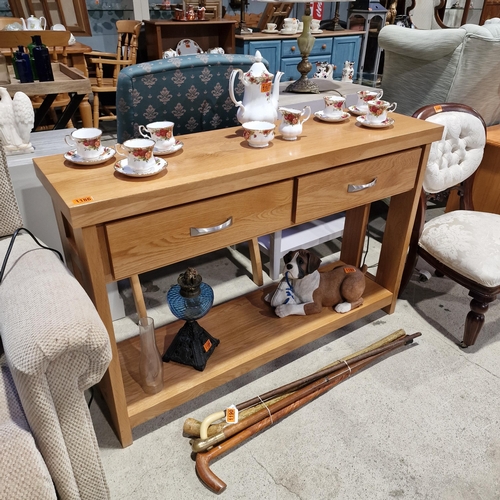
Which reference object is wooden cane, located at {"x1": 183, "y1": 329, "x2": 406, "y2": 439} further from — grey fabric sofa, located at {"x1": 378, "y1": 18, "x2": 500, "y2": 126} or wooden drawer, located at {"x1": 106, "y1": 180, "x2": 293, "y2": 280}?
grey fabric sofa, located at {"x1": 378, "y1": 18, "x2": 500, "y2": 126}

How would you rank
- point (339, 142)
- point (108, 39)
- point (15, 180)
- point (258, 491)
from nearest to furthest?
point (258, 491) < point (339, 142) < point (15, 180) < point (108, 39)

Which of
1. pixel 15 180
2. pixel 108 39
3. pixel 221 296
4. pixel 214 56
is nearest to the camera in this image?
pixel 15 180

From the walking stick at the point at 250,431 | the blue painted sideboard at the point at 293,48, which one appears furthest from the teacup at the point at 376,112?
the blue painted sideboard at the point at 293,48

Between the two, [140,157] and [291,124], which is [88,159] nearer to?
[140,157]

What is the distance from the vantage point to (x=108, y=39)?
420 centimetres

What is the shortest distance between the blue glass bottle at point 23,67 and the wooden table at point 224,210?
1385 millimetres

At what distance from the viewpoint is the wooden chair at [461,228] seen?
4.90ft

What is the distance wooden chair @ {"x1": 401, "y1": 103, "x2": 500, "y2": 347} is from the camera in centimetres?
149

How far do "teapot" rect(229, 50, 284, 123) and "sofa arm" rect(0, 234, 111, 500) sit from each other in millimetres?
696

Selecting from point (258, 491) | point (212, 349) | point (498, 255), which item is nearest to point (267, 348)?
point (212, 349)

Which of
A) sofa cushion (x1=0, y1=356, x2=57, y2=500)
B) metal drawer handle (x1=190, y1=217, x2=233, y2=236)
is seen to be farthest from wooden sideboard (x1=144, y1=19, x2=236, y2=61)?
sofa cushion (x1=0, y1=356, x2=57, y2=500)

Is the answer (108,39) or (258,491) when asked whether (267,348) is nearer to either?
(258,491)

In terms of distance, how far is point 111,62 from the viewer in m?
3.35

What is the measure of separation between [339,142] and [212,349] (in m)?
0.74
